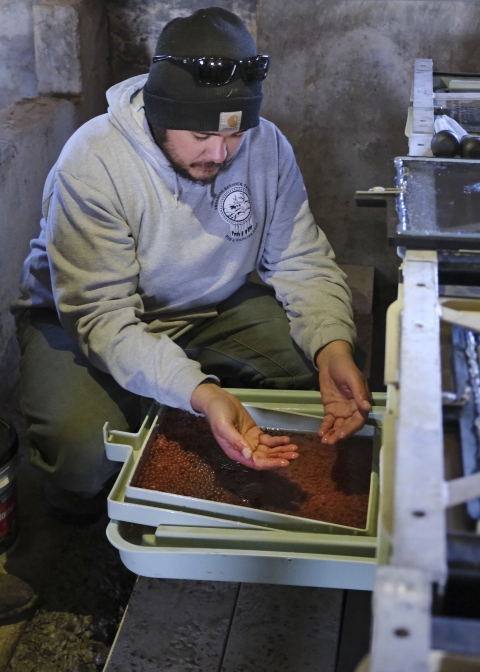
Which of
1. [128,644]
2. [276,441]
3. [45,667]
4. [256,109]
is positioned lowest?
[45,667]

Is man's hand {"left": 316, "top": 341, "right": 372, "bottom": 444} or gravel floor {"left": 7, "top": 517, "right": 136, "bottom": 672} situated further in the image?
gravel floor {"left": 7, "top": 517, "right": 136, "bottom": 672}

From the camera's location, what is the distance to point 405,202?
1.30m

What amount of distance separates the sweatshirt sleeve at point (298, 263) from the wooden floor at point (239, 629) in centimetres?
64

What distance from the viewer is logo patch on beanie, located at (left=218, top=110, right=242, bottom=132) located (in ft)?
5.31

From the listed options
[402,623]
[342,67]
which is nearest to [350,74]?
[342,67]

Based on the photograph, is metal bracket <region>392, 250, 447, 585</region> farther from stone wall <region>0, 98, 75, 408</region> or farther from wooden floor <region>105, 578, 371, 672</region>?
stone wall <region>0, 98, 75, 408</region>

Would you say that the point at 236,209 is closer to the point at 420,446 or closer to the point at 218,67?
the point at 218,67

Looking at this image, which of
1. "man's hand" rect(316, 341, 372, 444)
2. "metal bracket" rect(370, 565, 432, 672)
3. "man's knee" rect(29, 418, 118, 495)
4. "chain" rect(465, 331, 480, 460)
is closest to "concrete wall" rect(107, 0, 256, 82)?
"man's hand" rect(316, 341, 372, 444)

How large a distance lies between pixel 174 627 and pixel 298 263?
1.03m

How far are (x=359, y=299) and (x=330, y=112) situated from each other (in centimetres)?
77

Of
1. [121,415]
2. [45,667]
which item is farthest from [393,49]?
[45,667]

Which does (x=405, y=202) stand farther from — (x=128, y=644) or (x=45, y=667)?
(x=45, y=667)

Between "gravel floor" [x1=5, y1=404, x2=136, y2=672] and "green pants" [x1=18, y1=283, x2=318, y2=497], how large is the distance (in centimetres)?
22

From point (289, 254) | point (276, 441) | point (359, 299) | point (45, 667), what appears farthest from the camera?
point (359, 299)
